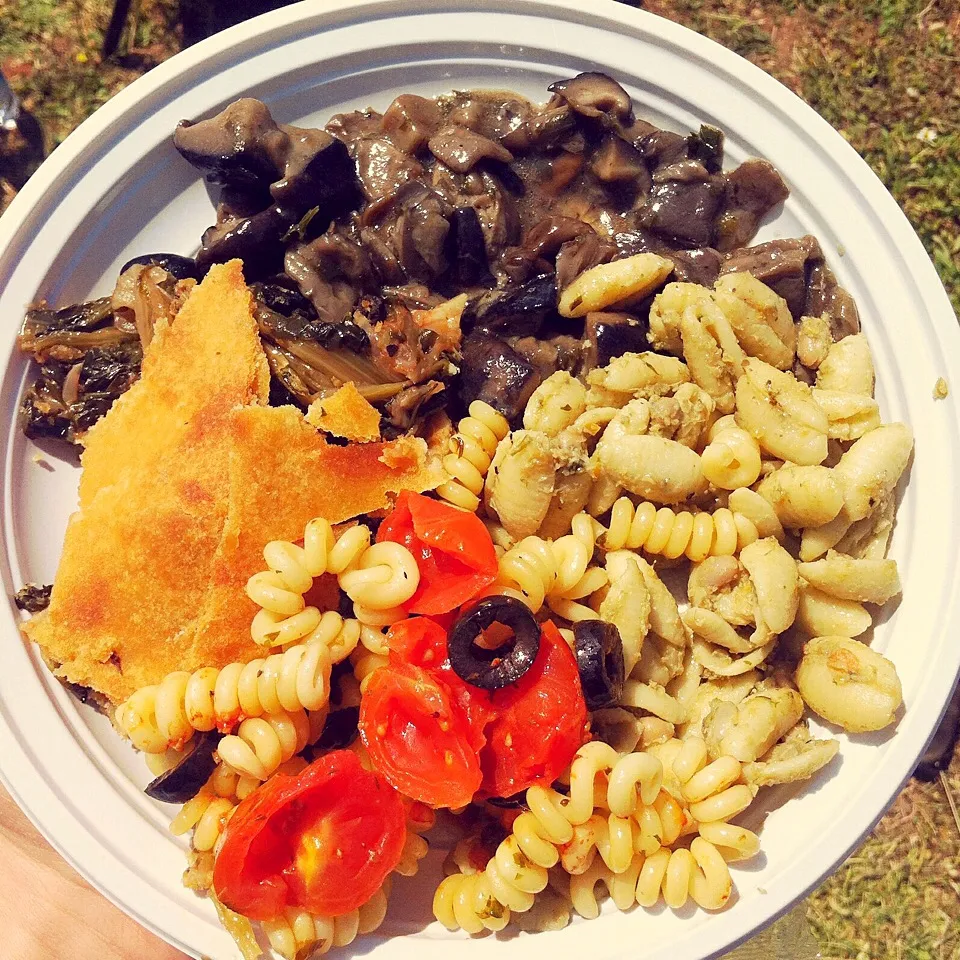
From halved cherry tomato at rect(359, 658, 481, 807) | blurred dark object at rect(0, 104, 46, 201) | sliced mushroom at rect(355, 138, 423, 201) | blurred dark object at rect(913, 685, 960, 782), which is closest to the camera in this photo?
halved cherry tomato at rect(359, 658, 481, 807)

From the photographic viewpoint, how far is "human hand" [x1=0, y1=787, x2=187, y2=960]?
10.7 feet

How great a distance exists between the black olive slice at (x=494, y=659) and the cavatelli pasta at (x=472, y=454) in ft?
1.40

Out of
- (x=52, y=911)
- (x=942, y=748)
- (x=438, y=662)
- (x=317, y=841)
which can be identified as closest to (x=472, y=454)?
(x=438, y=662)

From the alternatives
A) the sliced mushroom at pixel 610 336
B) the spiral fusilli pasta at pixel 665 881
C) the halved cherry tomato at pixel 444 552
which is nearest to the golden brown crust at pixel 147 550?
the halved cherry tomato at pixel 444 552

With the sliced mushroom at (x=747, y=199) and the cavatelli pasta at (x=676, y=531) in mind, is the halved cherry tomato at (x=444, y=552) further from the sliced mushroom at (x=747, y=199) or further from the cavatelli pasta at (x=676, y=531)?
the sliced mushroom at (x=747, y=199)

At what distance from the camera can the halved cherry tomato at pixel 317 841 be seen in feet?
7.30

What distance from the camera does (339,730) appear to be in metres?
2.47

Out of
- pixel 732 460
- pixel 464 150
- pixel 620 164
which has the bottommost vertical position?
pixel 732 460

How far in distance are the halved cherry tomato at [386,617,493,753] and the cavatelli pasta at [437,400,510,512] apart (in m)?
0.43

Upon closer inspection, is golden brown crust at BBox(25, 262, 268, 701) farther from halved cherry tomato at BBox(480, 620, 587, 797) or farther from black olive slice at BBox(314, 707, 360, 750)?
halved cherry tomato at BBox(480, 620, 587, 797)

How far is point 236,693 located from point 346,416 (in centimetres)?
91

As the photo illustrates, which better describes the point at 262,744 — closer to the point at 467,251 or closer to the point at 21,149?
the point at 467,251

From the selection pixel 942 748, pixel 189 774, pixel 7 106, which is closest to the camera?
pixel 189 774

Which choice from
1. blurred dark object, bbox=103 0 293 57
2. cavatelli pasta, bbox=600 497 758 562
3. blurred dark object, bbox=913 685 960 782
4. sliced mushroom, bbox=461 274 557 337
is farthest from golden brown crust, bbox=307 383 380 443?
blurred dark object, bbox=913 685 960 782
